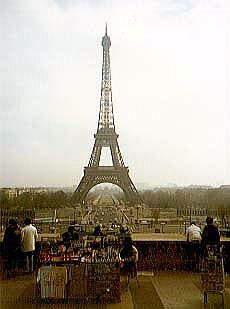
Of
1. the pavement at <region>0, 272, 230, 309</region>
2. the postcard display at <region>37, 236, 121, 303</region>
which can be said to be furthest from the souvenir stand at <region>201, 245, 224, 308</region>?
the postcard display at <region>37, 236, 121, 303</region>

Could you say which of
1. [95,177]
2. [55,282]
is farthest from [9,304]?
[95,177]

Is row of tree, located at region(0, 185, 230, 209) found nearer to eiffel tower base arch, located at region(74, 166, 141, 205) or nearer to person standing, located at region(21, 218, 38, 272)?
eiffel tower base arch, located at region(74, 166, 141, 205)

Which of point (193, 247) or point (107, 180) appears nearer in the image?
point (193, 247)

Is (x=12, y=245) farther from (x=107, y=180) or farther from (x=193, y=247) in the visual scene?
(x=107, y=180)

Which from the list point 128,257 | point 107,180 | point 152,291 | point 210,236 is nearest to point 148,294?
point 152,291

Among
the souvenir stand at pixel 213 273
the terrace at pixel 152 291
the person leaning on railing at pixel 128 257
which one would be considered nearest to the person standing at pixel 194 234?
the terrace at pixel 152 291

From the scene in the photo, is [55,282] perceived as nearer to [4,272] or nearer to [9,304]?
[9,304]
